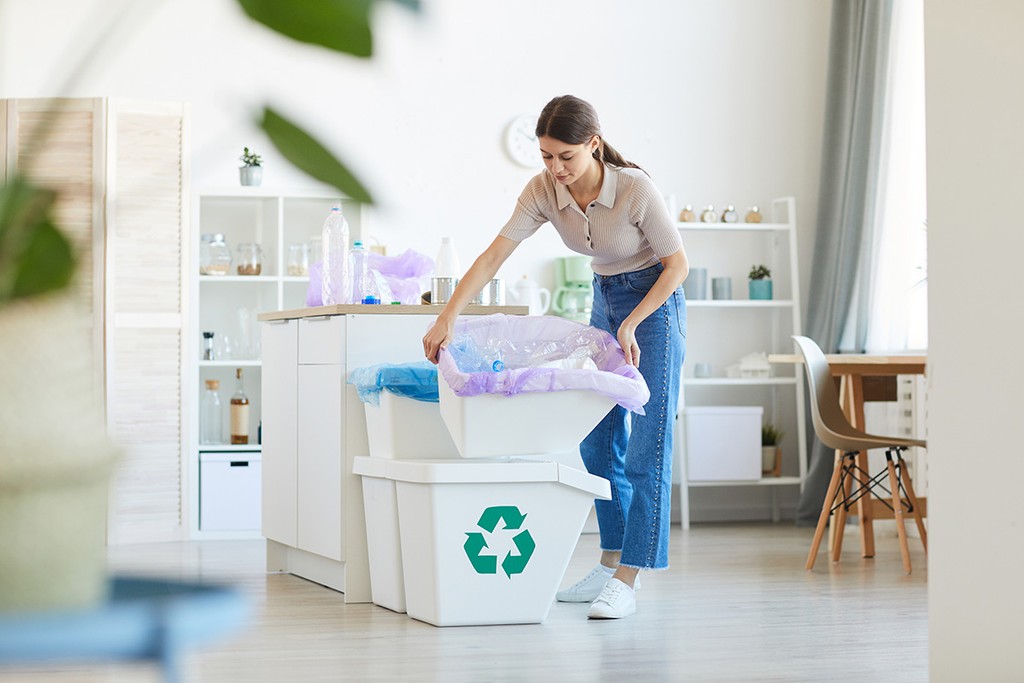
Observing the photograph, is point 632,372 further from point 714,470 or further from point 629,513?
point 714,470

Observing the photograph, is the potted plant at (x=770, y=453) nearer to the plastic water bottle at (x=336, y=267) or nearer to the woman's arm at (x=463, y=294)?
the plastic water bottle at (x=336, y=267)

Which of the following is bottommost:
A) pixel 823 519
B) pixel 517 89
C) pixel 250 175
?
pixel 823 519

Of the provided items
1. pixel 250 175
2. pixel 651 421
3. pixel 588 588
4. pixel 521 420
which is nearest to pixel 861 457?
pixel 588 588

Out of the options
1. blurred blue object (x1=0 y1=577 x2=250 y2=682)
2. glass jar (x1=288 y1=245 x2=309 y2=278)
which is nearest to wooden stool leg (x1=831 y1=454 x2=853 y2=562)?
glass jar (x1=288 y1=245 x2=309 y2=278)

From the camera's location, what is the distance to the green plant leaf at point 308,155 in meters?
0.43

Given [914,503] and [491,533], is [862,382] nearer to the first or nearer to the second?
[914,503]

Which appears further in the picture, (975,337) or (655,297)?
(655,297)

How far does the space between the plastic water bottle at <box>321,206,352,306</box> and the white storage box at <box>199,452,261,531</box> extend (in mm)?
1661

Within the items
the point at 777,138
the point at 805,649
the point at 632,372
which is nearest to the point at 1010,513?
the point at 805,649

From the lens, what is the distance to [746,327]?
6020 millimetres

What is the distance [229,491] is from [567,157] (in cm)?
267

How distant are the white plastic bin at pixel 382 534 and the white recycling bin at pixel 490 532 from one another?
0.37 ft

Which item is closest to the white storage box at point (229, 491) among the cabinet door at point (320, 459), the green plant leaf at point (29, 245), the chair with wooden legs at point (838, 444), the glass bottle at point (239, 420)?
the glass bottle at point (239, 420)

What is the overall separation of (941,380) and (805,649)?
2.84 ft
